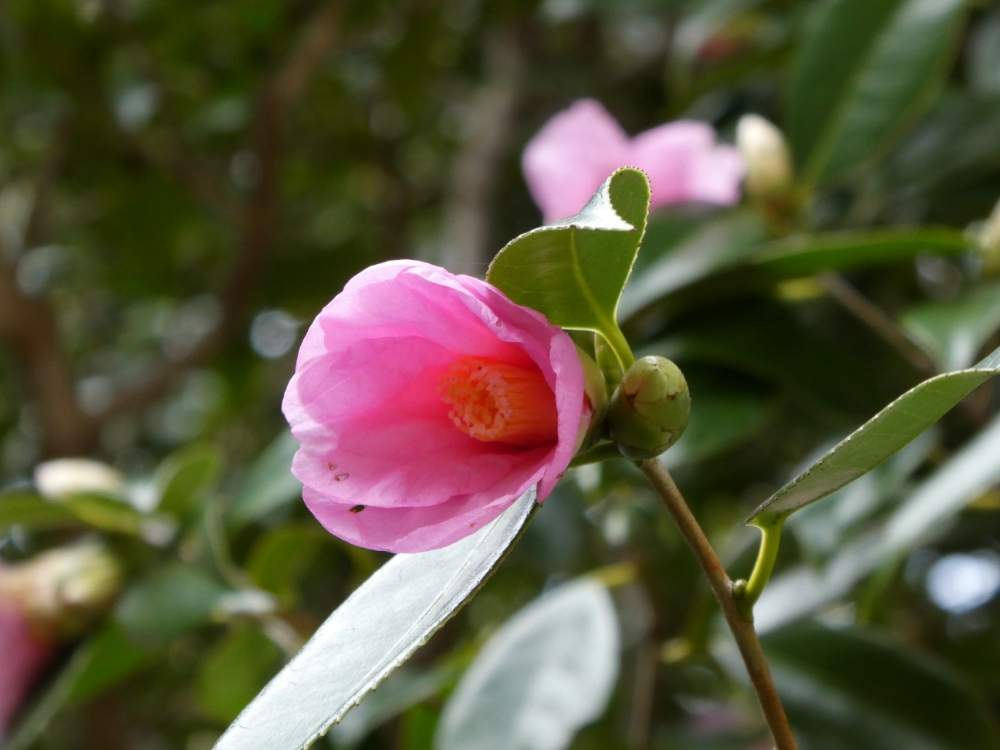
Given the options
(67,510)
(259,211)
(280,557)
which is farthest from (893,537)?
(259,211)

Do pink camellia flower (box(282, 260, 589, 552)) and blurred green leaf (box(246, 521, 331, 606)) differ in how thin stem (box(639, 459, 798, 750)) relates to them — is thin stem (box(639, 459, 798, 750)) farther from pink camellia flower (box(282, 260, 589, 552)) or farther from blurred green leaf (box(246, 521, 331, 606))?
blurred green leaf (box(246, 521, 331, 606))

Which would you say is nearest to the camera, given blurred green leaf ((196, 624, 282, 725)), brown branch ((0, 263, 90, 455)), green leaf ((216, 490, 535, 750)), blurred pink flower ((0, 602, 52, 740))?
green leaf ((216, 490, 535, 750))

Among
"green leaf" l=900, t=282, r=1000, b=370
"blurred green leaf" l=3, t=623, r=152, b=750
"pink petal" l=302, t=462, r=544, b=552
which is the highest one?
"pink petal" l=302, t=462, r=544, b=552

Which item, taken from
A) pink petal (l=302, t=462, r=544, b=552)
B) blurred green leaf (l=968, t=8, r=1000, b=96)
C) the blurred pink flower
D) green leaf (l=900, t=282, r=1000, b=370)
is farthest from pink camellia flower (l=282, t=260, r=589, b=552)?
blurred green leaf (l=968, t=8, r=1000, b=96)

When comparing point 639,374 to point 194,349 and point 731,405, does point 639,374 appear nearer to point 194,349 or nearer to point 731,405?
point 731,405

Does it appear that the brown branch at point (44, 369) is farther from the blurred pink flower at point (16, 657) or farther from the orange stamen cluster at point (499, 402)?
the orange stamen cluster at point (499, 402)

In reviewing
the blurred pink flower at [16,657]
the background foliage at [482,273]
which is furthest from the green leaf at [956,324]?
the blurred pink flower at [16,657]
